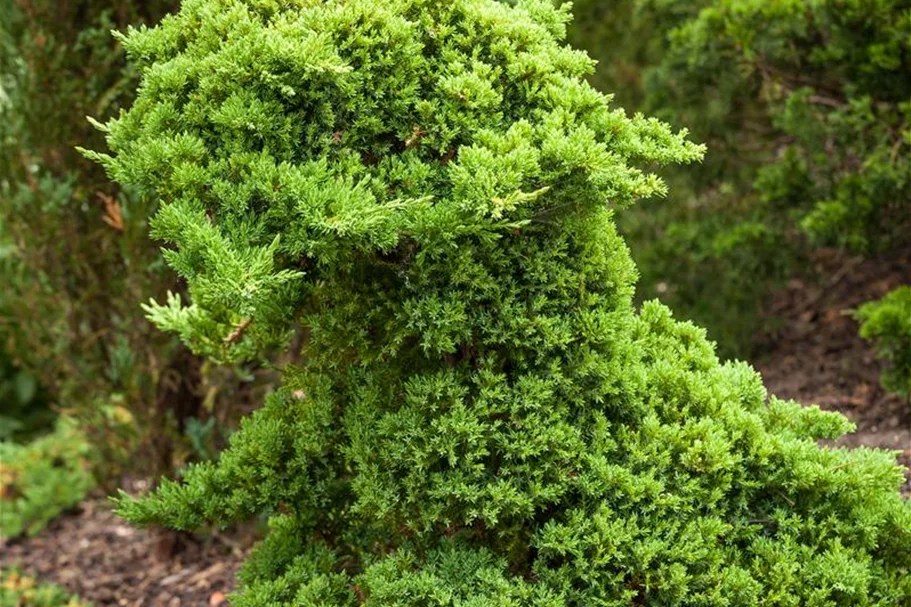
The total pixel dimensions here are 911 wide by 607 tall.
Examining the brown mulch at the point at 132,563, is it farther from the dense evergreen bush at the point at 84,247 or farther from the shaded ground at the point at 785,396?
the dense evergreen bush at the point at 84,247

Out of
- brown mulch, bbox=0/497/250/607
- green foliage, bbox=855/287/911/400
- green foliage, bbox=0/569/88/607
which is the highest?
green foliage, bbox=855/287/911/400

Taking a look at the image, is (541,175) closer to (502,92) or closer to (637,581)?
(502,92)

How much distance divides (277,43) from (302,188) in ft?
1.14

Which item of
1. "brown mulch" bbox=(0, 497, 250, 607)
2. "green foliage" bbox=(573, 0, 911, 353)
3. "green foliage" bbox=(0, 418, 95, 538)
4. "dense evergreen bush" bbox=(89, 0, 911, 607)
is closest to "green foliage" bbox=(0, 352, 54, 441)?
"green foliage" bbox=(0, 418, 95, 538)

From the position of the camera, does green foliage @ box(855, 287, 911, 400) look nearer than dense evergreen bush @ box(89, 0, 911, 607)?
No

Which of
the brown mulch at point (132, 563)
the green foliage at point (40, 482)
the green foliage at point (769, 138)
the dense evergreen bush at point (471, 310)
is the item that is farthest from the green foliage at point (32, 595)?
the green foliage at point (769, 138)

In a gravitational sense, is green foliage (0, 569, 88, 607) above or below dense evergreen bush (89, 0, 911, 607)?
below

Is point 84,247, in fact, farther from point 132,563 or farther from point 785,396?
point 785,396

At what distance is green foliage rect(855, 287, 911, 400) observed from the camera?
13.5 feet

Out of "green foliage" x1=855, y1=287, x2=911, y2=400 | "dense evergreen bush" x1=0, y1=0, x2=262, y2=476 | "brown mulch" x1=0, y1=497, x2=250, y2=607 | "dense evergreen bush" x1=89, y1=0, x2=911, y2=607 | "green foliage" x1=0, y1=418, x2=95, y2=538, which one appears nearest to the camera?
"dense evergreen bush" x1=89, y1=0, x2=911, y2=607

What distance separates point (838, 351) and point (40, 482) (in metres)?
4.49

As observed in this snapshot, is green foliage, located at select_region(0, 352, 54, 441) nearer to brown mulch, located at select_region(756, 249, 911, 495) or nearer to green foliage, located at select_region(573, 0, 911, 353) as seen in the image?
green foliage, located at select_region(573, 0, 911, 353)

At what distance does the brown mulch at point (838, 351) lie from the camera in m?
4.42

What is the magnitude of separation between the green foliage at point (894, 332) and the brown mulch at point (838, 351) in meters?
0.21
